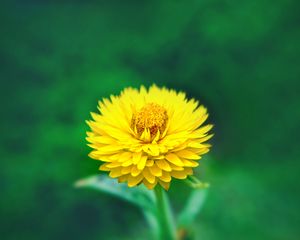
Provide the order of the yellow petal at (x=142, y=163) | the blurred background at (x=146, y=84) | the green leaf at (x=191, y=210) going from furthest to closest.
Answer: the blurred background at (x=146, y=84) → the green leaf at (x=191, y=210) → the yellow petal at (x=142, y=163)

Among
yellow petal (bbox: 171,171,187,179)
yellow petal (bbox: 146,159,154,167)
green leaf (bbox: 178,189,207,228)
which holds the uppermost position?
green leaf (bbox: 178,189,207,228)

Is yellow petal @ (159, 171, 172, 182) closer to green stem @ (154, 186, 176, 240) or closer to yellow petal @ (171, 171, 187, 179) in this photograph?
yellow petal @ (171, 171, 187, 179)

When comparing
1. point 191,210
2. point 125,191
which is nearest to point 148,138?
point 125,191

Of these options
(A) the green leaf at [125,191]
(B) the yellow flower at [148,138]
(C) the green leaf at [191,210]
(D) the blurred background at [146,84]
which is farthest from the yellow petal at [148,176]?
(D) the blurred background at [146,84]

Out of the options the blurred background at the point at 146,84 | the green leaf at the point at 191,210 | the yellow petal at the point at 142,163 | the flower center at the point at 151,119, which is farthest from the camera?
the blurred background at the point at 146,84

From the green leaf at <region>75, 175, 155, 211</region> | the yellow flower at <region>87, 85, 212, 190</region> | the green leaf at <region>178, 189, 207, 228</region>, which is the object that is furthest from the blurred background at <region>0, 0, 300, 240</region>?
the yellow flower at <region>87, 85, 212, 190</region>

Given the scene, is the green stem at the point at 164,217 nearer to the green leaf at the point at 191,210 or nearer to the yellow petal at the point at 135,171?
the green leaf at the point at 191,210
